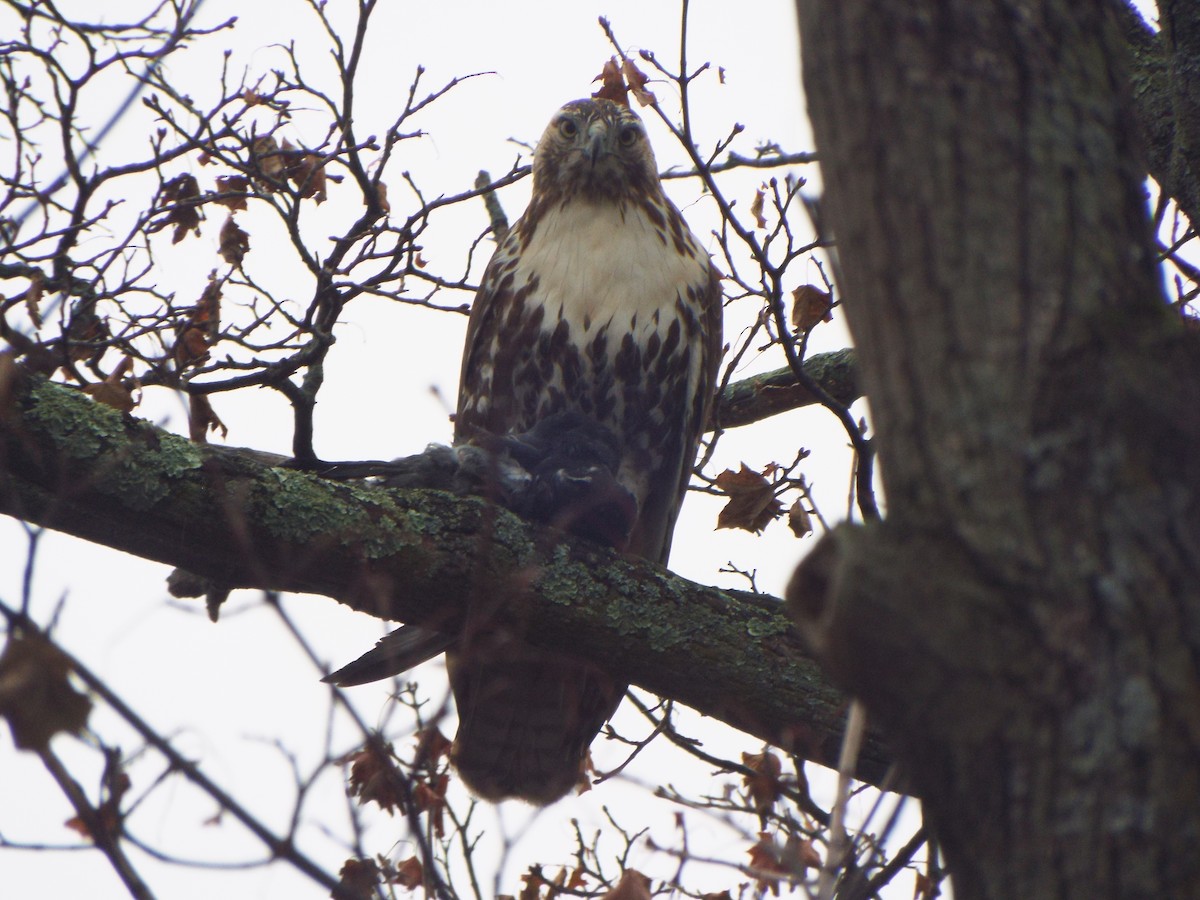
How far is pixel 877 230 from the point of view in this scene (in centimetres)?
133

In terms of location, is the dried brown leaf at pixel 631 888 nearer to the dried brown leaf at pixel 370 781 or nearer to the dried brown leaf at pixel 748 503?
the dried brown leaf at pixel 370 781

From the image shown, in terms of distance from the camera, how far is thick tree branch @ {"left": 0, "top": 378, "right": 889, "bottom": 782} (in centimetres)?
270

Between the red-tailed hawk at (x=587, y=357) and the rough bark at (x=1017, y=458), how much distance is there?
2.96 meters

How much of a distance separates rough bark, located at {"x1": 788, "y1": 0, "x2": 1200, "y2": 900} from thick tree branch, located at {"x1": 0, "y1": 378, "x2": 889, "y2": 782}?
57.1 inches

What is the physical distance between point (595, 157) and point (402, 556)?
8.16ft

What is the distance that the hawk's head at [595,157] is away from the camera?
492cm

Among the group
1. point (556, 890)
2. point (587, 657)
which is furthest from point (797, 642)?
point (556, 890)

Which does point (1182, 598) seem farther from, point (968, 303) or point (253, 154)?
point (253, 154)

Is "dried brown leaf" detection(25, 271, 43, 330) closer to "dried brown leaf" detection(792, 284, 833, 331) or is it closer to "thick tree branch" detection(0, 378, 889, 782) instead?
"thick tree branch" detection(0, 378, 889, 782)

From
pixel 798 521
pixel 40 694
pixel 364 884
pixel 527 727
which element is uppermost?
pixel 798 521

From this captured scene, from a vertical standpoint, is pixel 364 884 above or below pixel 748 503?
below

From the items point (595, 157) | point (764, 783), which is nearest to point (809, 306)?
point (595, 157)

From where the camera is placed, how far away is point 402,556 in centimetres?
292

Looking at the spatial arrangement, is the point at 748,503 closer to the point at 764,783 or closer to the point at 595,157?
the point at 764,783
